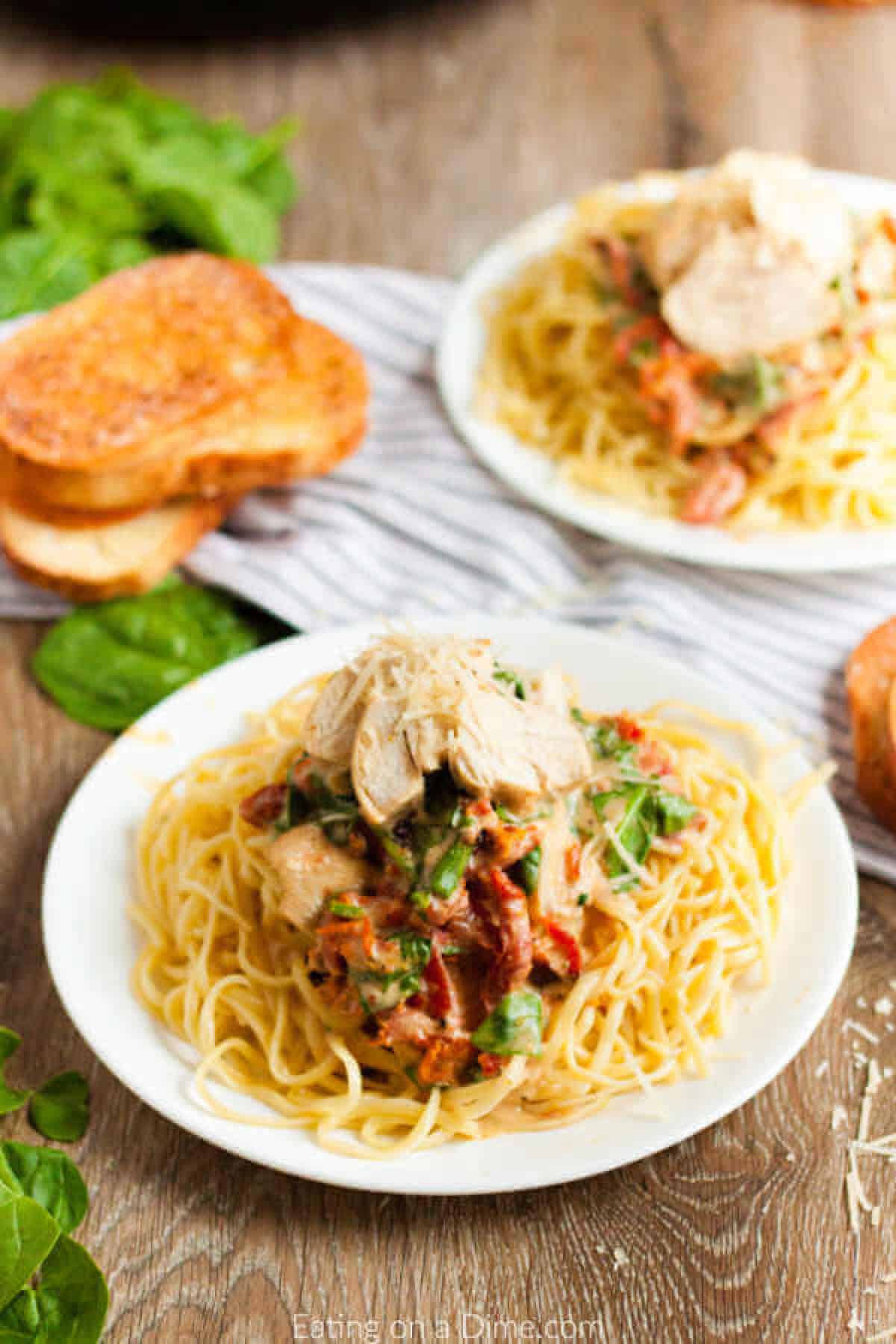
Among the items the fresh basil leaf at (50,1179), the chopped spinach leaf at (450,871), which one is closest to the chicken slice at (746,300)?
the chopped spinach leaf at (450,871)

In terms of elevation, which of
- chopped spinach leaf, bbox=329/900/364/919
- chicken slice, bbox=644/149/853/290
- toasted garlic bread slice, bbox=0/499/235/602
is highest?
chicken slice, bbox=644/149/853/290

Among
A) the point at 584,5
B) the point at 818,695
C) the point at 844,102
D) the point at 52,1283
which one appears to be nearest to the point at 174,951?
the point at 52,1283

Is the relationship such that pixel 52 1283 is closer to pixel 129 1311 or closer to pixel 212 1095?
pixel 129 1311

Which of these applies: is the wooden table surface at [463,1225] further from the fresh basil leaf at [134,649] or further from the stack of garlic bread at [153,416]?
the stack of garlic bread at [153,416]

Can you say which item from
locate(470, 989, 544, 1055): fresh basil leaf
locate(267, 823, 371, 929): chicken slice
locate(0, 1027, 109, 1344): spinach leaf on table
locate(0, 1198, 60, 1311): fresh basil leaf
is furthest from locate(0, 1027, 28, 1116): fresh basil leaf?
locate(470, 989, 544, 1055): fresh basil leaf

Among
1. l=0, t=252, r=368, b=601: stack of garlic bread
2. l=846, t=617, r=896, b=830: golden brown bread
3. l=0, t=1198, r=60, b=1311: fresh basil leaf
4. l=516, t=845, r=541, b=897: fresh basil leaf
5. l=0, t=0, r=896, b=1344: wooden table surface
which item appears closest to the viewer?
l=0, t=1198, r=60, b=1311: fresh basil leaf

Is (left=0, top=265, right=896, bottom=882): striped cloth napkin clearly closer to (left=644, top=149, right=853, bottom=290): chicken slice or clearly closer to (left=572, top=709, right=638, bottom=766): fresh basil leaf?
(left=572, top=709, right=638, bottom=766): fresh basil leaf
